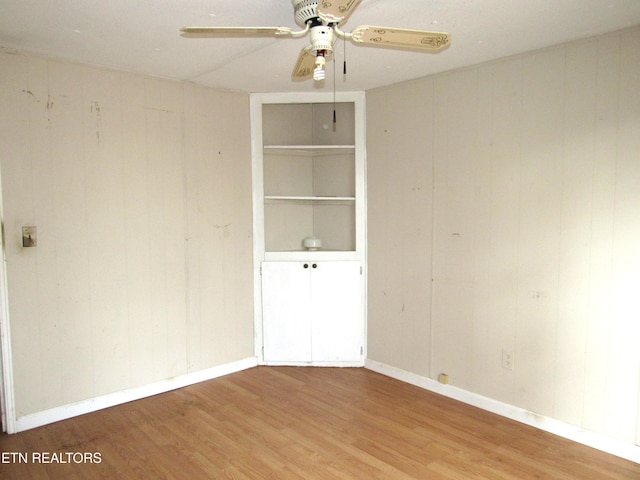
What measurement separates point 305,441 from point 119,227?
1.90 m

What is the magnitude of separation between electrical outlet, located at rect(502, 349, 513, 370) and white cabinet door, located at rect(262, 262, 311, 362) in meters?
1.61

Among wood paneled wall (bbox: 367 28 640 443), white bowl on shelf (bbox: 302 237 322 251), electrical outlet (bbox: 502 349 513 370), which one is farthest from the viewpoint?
white bowl on shelf (bbox: 302 237 322 251)

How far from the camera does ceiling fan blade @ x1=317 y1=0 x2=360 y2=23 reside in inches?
64.1

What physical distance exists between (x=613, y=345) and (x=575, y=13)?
1.78 m

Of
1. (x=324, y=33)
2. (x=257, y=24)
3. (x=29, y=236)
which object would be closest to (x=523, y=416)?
(x=324, y=33)

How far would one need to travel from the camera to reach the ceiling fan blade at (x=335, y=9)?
1.63 m

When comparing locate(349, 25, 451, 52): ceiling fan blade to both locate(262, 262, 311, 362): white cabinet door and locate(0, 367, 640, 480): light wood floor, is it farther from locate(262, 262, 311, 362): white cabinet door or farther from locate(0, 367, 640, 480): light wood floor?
locate(262, 262, 311, 362): white cabinet door

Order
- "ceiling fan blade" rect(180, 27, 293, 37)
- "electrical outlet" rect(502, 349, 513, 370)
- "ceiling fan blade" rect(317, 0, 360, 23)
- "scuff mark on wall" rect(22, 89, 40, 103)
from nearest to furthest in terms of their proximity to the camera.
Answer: "ceiling fan blade" rect(317, 0, 360, 23) → "ceiling fan blade" rect(180, 27, 293, 37) → "scuff mark on wall" rect(22, 89, 40, 103) → "electrical outlet" rect(502, 349, 513, 370)

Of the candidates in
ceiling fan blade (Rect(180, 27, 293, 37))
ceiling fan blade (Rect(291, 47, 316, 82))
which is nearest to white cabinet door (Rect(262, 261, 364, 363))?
ceiling fan blade (Rect(291, 47, 316, 82))

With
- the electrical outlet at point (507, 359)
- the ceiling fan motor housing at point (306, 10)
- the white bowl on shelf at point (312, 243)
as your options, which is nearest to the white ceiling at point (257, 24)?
the ceiling fan motor housing at point (306, 10)

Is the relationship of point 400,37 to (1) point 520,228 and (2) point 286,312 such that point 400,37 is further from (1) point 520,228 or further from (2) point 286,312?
(2) point 286,312

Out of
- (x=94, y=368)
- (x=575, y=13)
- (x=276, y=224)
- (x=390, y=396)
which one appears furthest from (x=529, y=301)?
(x=94, y=368)

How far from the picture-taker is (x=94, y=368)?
3.09 m

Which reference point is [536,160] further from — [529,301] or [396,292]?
[396,292]
